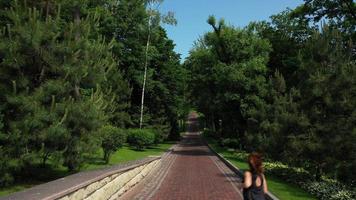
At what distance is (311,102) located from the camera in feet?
77.7

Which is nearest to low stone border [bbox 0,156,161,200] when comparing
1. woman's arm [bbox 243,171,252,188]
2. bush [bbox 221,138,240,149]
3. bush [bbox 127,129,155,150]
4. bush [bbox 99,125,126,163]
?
woman's arm [bbox 243,171,252,188]

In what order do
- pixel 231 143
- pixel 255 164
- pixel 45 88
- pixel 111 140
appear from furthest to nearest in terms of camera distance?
pixel 231 143 < pixel 111 140 < pixel 45 88 < pixel 255 164

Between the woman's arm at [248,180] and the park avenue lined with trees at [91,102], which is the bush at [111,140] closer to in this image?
the park avenue lined with trees at [91,102]

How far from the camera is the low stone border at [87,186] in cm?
976

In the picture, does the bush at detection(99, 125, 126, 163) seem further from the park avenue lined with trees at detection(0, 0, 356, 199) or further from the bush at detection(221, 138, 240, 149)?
the bush at detection(221, 138, 240, 149)

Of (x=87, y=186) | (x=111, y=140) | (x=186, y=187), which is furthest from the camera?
(x=111, y=140)

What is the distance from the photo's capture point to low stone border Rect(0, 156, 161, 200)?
32.0 feet

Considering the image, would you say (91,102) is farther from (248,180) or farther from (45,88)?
(248,180)

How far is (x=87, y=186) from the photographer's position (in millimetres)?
11711

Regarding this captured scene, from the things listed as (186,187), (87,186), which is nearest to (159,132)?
(186,187)

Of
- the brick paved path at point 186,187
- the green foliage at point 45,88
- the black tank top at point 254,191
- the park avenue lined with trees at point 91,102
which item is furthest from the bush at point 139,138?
the black tank top at point 254,191

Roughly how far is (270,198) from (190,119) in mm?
180466

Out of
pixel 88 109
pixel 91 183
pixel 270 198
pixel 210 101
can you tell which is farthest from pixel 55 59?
pixel 210 101

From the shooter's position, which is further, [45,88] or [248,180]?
[45,88]
